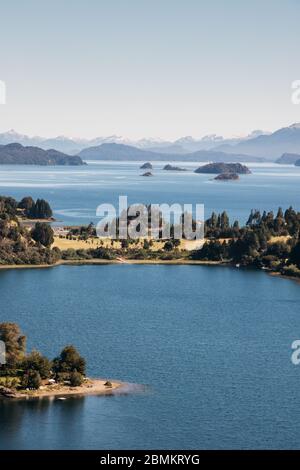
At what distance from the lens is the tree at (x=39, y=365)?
39000mm

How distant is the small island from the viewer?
38031 millimetres

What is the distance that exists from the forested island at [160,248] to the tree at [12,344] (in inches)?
1326

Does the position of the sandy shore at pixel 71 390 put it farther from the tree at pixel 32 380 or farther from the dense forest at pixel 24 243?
the dense forest at pixel 24 243

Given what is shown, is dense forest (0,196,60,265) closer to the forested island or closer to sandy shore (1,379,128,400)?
the forested island

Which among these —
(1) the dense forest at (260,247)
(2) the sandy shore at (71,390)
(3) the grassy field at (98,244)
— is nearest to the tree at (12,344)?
(2) the sandy shore at (71,390)

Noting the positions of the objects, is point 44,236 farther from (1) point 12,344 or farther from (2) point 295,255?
(1) point 12,344

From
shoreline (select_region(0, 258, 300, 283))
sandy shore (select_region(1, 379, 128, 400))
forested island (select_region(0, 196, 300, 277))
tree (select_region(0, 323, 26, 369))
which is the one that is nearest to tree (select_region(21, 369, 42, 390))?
sandy shore (select_region(1, 379, 128, 400))

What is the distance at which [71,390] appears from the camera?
126 feet

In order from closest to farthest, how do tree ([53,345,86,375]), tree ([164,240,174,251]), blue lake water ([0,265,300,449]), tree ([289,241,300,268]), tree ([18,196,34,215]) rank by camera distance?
blue lake water ([0,265,300,449]) → tree ([53,345,86,375]) → tree ([289,241,300,268]) → tree ([164,240,174,251]) → tree ([18,196,34,215])

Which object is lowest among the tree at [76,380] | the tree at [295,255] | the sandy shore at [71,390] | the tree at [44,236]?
the sandy shore at [71,390]

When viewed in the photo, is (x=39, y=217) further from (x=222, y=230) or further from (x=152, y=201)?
(x=152, y=201)

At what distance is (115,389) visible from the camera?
38.6 meters
